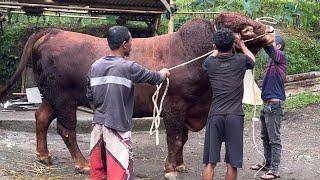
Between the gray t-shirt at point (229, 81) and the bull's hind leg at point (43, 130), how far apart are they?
2.58 metres

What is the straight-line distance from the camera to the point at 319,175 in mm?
6934

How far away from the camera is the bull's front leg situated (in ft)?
21.8

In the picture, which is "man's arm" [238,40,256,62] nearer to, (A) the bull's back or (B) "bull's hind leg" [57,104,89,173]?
(A) the bull's back

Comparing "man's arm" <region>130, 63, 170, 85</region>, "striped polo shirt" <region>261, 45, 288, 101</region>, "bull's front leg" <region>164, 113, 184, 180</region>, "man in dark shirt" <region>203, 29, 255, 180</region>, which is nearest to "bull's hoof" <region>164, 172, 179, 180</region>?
"bull's front leg" <region>164, 113, 184, 180</region>

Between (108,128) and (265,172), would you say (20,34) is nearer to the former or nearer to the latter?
(265,172)

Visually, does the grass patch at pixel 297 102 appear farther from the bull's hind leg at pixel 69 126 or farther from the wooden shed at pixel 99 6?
the bull's hind leg at pixel 69 126

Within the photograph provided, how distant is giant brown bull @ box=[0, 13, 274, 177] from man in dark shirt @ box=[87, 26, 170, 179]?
67.2 inches

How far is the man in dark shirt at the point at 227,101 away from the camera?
18.6ft

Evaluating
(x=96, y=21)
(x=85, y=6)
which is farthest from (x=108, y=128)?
(x=96, y=21)

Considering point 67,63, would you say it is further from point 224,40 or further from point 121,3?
point 121,3

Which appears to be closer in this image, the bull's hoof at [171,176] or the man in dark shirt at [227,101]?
the man in dark shirt at [227,101]

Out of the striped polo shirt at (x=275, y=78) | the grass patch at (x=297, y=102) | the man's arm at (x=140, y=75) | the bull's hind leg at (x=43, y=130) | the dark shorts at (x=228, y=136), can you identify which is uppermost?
the man's arm at (x=140, y=75)

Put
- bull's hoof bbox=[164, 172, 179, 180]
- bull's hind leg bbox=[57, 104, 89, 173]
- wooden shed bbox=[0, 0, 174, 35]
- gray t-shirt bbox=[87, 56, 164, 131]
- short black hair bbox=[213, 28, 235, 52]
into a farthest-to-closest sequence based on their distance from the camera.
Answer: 1. wooden shed bbox=[0, 0, 174, 35]
2. bull's hind leg bbox=[57, 104, 89, 173]
3. bull's hoof bbox=[164, 172, 179, 180]
4. short black hair bbox=[213, 28, 235, 52]
5. gray t-shirt bbox=[87, 56, 164, 131]

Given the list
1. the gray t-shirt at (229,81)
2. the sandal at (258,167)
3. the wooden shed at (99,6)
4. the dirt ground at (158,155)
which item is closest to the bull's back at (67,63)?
the dirt ground at (158,155)
